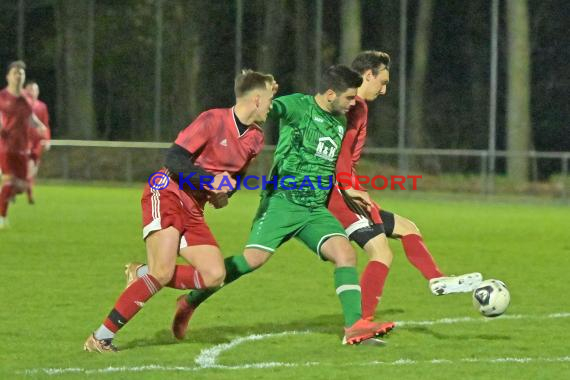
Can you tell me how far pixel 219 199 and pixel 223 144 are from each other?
44 cm

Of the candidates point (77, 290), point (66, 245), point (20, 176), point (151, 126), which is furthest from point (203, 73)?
point (77, 290)

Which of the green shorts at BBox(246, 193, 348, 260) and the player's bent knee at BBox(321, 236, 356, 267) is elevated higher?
the green shorts at BBox(246, 193, 348, 260)

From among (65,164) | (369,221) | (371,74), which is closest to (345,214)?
(369,221)

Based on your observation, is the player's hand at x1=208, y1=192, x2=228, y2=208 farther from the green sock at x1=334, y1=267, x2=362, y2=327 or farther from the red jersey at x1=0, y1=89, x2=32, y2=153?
the red jersey at x1=0, y1=89, x2=32, y2=153

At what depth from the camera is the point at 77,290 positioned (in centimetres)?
1114

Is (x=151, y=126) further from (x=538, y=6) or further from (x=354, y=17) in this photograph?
(x=538, y=6)

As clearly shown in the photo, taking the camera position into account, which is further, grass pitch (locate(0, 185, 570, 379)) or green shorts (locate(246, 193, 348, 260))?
green shorts (locate(246, 193, 348, 260))

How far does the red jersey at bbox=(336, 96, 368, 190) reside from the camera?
8.42 metres

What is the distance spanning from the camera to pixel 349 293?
810cm

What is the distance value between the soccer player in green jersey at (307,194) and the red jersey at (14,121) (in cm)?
1082

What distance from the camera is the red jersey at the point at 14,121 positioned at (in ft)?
61.1

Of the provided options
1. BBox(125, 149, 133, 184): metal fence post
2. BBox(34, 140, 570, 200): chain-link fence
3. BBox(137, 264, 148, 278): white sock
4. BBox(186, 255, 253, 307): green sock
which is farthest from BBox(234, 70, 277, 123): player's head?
BBox(125, 149, 133, 184): metal fence post

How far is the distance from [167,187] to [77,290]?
11.3 feet

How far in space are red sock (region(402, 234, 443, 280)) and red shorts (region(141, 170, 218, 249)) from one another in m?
1.43
